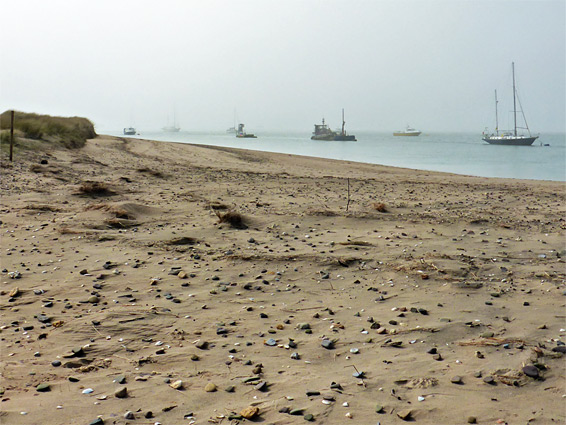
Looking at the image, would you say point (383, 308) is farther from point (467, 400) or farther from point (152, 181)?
point (152, 181)

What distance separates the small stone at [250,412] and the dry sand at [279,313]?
0.06 feet

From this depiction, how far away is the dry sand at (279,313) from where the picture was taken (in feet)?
11.3

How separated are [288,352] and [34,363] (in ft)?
6.40

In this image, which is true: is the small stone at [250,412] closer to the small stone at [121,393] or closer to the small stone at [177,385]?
the small stone at [177,385]

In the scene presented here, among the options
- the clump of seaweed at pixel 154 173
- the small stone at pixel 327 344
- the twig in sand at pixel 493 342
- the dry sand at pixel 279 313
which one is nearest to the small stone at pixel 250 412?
the dry sand at pixel 279 313

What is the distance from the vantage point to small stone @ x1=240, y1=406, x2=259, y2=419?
10.6ft

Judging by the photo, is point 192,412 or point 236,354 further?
point 236,354

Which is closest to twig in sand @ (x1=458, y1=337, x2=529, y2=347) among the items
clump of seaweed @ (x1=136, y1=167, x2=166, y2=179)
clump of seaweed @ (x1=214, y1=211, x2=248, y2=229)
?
clump of seaweed @ (x1=214, y1=211, x2=248, y2=229)

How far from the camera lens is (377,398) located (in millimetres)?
3463

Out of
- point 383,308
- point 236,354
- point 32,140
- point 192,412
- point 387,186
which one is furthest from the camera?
point 32,140

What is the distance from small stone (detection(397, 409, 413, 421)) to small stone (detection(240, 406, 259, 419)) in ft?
2.94

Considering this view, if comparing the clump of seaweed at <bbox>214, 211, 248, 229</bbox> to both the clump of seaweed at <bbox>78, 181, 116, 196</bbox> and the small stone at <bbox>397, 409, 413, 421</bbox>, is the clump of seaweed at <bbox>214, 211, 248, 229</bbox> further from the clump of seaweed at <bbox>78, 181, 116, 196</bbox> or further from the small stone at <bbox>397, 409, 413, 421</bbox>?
the small stone at <bbox>397, 409, 413, 421</bbox>

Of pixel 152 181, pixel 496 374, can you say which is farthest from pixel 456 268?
pixel 152 181

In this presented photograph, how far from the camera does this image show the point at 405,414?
3.25 meters
